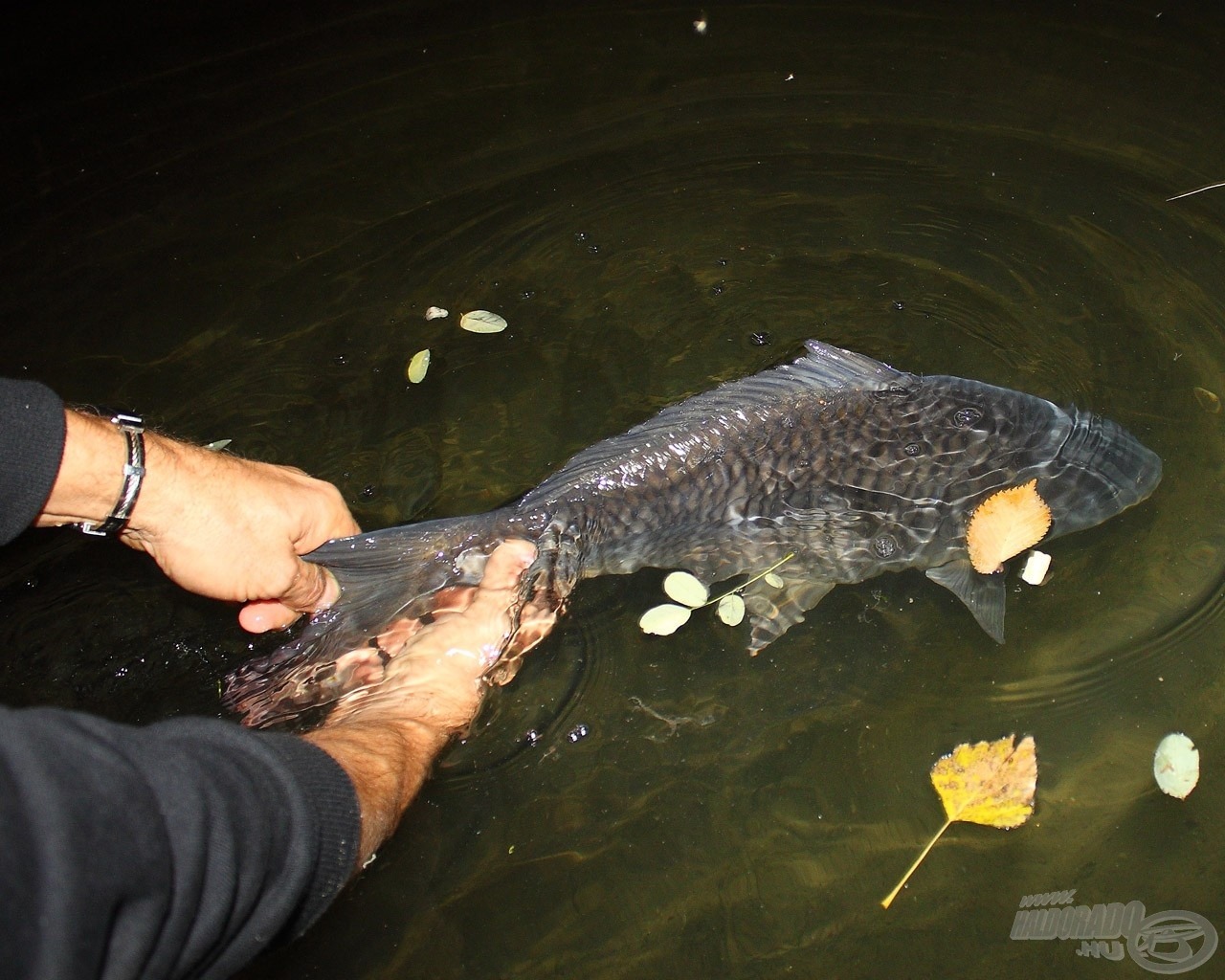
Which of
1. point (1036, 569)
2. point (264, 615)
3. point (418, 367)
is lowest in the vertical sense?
point (1036, 569)

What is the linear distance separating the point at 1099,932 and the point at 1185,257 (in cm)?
341

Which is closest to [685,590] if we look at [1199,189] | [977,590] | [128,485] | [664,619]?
[664,619]

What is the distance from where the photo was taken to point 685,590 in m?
3.74

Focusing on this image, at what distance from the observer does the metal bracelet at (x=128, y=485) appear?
2.96 metres

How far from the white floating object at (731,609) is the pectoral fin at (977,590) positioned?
0.77 m

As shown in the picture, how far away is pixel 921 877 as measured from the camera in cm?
323

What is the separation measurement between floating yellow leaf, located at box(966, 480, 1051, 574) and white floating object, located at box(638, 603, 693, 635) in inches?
46.2

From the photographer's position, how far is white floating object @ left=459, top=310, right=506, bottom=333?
4622mm

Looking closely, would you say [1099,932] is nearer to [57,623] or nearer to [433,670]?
[433,670]

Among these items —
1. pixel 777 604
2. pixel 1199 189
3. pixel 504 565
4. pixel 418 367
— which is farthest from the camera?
pixel 1199 189

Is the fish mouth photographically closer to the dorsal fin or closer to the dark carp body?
the dark carp body

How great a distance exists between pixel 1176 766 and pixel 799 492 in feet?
5.35

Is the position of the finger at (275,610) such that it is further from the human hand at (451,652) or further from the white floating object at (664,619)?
the white floating object at (664,619)

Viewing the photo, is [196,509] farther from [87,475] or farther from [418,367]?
[418,367]
